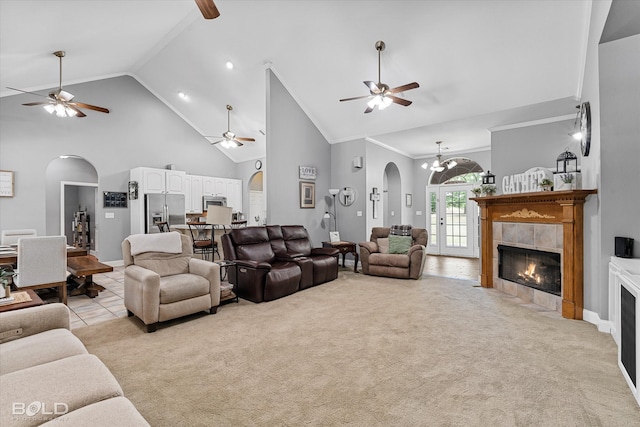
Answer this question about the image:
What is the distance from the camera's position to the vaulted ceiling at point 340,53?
384 centimetres

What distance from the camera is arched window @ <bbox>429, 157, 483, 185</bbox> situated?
27.1ft

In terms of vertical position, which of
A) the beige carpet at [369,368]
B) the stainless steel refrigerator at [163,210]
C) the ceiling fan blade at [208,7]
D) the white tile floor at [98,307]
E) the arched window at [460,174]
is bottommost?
the white tile floor at [98,307]

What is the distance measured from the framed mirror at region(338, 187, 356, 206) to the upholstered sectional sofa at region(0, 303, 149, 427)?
5.67 metres

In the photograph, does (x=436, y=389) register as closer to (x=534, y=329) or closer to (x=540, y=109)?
(x=534, y=329)

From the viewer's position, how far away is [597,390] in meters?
2.03

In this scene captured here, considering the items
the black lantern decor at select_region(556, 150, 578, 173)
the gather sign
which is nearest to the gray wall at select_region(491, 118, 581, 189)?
the black lantern decor at select_region(556, 150, 578, 173)

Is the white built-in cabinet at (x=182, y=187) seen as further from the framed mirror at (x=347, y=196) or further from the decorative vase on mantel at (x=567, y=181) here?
the decorative vase on mantel at (x=567, y=181)

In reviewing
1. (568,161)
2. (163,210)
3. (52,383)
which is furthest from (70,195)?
(568,161)

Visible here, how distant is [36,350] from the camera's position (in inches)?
60.7

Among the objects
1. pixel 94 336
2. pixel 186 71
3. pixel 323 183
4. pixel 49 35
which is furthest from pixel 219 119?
pixel 94 336

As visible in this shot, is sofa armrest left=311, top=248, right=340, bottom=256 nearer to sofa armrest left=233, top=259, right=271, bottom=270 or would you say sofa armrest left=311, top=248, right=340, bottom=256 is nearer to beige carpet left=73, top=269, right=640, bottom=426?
sofa armrest left=233, top=259, right=271, bottom=270

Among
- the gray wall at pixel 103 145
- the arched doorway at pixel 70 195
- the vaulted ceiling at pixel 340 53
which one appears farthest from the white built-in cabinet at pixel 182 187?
the vaulted ceiling at pixel 340 53

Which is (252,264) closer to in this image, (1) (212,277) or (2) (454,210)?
(1) (212,277)

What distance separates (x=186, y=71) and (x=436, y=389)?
727cm
